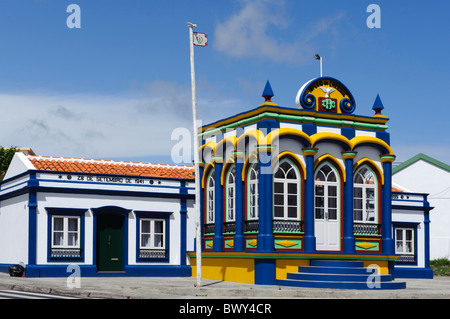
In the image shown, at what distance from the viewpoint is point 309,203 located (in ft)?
75.6

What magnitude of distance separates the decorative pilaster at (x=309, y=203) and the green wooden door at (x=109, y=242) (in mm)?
8271

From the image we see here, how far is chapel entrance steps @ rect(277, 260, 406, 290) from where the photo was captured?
2091cm

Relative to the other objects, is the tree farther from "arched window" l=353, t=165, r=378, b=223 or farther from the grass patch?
"arched window" l=353, t=165, r=378, b=223

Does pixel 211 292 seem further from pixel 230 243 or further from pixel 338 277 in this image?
pixel 230 243

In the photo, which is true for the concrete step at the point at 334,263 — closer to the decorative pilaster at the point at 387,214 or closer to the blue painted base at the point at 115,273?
the decorative pilaster at the point at 387,214

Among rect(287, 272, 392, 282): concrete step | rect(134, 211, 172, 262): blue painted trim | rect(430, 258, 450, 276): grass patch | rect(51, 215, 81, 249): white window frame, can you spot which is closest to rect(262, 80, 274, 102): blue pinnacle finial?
rect(287, 272, 392, 282): concrete step

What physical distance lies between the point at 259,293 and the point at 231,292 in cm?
86

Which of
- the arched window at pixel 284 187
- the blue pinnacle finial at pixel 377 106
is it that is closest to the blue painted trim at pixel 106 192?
the arched window at pixel 284 187

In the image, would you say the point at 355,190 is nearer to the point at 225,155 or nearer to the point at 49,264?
the point at 225,155

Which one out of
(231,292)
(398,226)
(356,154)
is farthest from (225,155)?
(398,226)

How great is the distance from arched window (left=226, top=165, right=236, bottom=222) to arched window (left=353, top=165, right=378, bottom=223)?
4163 millimetres

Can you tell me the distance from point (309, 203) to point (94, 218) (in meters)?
8.73

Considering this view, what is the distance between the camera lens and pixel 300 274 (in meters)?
21.8
